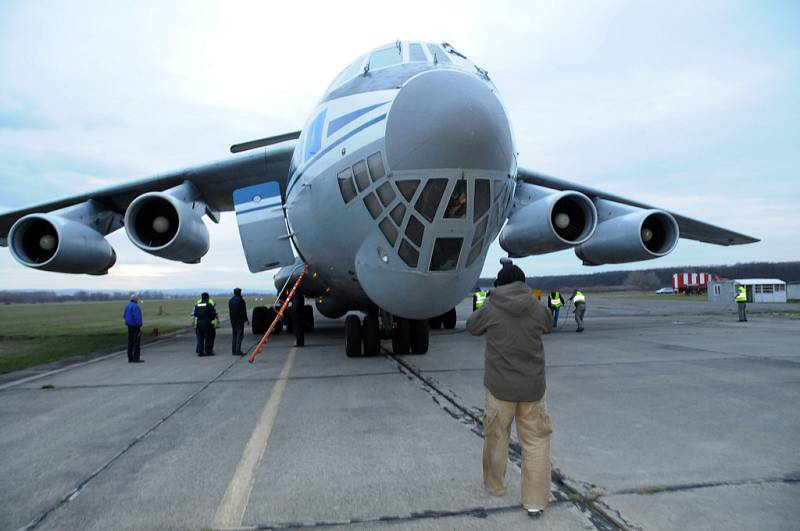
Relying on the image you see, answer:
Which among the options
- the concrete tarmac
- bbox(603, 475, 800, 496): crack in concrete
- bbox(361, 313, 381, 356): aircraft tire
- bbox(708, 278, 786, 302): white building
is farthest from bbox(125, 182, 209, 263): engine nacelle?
bbox(708, 278, 786, 302): white building

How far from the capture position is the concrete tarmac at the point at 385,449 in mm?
2805

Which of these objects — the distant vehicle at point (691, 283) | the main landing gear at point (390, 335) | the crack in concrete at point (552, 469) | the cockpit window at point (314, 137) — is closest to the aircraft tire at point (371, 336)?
the main landing gear at point (390, 335)

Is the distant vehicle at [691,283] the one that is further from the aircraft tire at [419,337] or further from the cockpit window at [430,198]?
the cockpit window at [430,198]

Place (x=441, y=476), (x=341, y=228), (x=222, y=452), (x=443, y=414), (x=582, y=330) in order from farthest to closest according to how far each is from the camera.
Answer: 1. (x=582, y=330)
2. (x=341, y=228)
3. (x=443, y=414)
4. (x=222, y=452)
5. (x=441, y=476)

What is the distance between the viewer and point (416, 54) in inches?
236

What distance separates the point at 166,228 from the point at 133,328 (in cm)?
200

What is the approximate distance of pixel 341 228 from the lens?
6.25m

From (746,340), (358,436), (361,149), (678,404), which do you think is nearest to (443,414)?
(358,436)

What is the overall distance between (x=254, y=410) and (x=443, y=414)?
73.9 inches

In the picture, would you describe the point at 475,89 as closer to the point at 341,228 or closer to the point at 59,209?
the point at 341,228

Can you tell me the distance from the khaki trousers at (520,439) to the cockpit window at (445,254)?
2.60 metres

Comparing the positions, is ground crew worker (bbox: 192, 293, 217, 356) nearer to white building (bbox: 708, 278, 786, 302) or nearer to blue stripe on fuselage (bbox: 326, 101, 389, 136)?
blue stripe on fuselage (bbox: 326, 101, 389, 136)

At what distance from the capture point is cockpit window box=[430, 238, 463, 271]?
5551 mm

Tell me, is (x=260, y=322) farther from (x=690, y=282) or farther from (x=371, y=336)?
(x=690, y=282)
